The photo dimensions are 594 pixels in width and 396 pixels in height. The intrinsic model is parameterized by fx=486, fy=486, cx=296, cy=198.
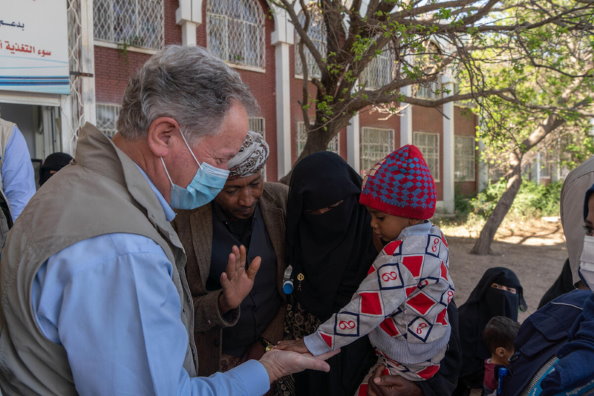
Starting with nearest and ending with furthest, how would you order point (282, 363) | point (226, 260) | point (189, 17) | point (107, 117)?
point (282, 363), point (226, 260), point (107, 117), point (189, 17)

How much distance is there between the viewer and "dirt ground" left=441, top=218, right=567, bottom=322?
26.1 ft

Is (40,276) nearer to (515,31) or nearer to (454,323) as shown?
(454,323)

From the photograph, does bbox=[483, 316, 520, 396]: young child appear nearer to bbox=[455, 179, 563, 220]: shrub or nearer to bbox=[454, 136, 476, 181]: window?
bbox=[455, 179, 563, 220]: shrub

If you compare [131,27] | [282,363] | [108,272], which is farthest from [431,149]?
[108,272]

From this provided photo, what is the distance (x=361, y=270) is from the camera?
2.10 metres

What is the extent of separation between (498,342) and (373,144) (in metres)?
12.2

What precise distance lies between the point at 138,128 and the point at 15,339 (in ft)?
1.82

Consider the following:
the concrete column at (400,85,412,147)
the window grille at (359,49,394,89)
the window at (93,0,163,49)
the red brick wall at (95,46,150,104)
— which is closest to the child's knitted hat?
the red brick wall at (95,46,150,104)

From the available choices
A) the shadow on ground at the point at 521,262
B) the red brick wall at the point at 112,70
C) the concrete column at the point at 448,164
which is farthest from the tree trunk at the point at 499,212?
the red brick wall at the point at 112,70

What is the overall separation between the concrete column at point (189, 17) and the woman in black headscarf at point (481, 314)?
8.55 m

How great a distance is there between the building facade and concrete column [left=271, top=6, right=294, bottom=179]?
25 millimetres

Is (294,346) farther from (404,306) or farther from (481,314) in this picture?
(481,314)

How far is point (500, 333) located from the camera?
2.73m

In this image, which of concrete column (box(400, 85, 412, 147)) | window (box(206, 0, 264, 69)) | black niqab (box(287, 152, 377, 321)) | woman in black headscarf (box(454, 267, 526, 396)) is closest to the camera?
black niqab (box(287, 152, 377, 321))
